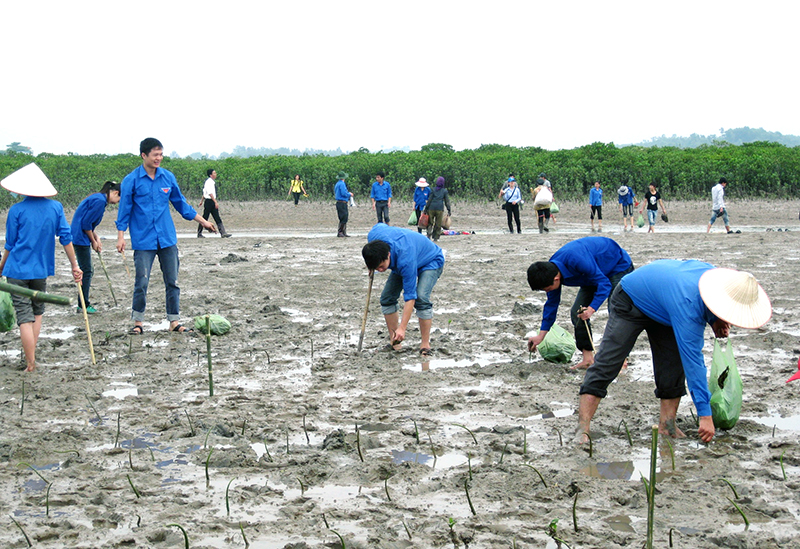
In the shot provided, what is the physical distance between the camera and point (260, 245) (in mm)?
17562

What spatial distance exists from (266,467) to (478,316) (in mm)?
4876

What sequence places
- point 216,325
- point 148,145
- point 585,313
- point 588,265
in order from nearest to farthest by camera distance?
point 588,265, point 585,313, point 148,145, point 216,325

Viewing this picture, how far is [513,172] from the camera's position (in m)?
29.5

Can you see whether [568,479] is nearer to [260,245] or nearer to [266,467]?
[266,467]

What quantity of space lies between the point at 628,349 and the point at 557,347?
6.11 ft

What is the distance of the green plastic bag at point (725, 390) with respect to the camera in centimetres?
493

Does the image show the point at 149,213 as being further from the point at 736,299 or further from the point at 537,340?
the point at 736,299

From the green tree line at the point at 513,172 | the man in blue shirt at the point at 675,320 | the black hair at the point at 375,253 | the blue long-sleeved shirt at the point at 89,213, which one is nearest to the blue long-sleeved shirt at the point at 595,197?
the green tree line at the point at 513,172

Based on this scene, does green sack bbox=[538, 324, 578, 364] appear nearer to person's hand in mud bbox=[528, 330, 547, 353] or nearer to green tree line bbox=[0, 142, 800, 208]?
person's hand in mud bbox=[528, 330, 547, 353]

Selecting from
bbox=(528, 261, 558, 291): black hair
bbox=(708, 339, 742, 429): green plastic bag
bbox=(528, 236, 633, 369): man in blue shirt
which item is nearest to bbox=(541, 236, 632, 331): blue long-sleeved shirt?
bbox=(528, 236, 633, 369): man in blue shirt

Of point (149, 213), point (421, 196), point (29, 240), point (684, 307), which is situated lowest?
point (684, 307)

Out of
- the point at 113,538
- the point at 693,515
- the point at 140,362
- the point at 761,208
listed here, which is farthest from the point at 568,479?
the point at 761,208

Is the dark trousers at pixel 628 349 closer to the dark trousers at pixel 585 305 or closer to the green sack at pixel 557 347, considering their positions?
the dark trousers at pixel 585 305

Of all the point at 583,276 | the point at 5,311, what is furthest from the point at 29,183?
the point at 583,276
